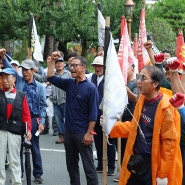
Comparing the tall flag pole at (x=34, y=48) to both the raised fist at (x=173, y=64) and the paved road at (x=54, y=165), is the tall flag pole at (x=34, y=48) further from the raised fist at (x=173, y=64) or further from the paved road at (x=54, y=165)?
the raised fist at (x=173, y=64)

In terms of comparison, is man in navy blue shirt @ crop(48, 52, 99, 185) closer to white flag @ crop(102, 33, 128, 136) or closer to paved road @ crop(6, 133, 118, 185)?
white flag @ crop(102, 33, 128, 136)

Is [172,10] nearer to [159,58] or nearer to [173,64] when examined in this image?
[159,58]

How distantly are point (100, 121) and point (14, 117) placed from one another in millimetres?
1150

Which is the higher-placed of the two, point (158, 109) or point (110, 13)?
point (110, 13)

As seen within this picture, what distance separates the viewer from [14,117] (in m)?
6.72

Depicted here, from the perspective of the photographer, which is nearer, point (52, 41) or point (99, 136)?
point (99, 136)

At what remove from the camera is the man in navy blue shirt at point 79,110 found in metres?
6.61

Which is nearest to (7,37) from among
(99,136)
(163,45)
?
(163,45)

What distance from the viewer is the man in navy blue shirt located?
6.61 m

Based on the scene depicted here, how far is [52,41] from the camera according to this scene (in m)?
28.9

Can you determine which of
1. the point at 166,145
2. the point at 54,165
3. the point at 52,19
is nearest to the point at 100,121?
the point at 166,145

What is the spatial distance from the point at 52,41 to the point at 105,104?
2325 centimetres

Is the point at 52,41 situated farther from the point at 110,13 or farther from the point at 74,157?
the point at 74,157

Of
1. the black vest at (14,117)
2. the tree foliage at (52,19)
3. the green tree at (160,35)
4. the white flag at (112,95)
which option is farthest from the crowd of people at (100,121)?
the green tree at (160,35)
